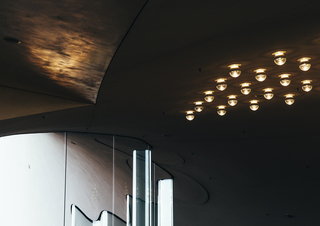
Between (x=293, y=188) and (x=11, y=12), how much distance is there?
50.6 ft

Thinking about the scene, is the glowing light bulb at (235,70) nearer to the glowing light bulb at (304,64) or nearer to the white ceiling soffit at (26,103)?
the glowing light bulb at (304,64)

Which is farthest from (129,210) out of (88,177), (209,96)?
(209,96)

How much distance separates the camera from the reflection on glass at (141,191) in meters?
13.2

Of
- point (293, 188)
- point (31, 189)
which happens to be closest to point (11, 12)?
point (31, 189)

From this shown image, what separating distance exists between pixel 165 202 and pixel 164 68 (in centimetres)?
1513

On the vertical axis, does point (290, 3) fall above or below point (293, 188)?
above

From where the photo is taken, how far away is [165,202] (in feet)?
65.4

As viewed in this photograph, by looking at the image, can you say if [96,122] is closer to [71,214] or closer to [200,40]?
[71,214]

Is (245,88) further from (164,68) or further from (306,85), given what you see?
(164,68)

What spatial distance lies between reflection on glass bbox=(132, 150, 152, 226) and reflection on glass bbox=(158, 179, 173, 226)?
513 centimetres

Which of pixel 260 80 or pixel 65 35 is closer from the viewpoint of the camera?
pixel 65 35

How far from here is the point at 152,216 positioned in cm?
1423

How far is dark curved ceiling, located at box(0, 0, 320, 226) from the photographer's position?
3.97 m

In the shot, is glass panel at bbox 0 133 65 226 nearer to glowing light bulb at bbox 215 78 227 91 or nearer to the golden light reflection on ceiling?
the golden light reflection on ceiling
